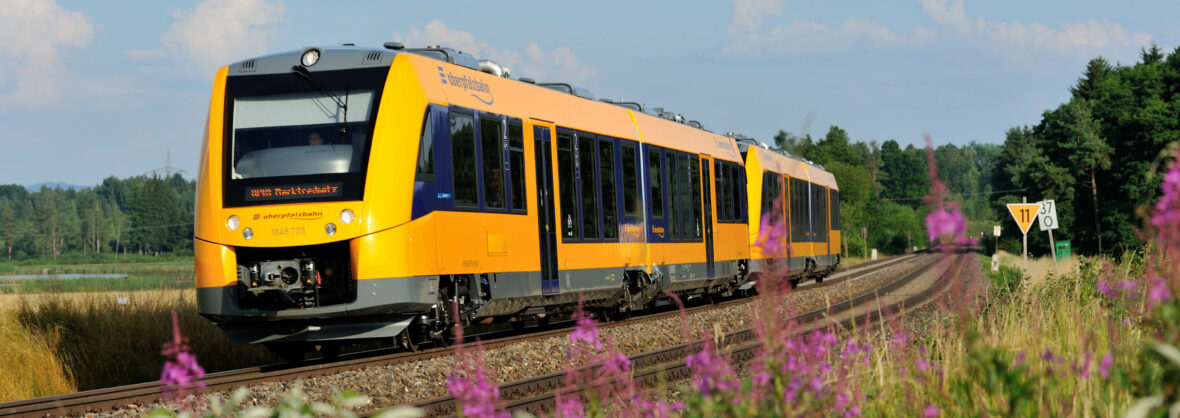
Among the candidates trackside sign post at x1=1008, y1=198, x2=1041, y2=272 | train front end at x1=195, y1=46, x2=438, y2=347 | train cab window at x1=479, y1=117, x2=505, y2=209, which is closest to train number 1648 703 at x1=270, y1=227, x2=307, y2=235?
train front end at x1=195, y1=46, x2=438, y2=347

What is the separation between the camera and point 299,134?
1129 centimetres

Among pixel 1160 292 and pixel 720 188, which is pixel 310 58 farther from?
pixel 720 188

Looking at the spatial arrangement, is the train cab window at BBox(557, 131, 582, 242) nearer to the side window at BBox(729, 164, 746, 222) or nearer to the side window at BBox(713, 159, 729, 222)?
the side window at BBox(713, 159, 729, 222)

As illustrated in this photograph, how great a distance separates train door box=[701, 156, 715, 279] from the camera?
66.4 ft

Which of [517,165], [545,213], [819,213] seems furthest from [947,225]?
[819,213]

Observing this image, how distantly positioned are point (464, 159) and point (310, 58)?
1836 millimetres

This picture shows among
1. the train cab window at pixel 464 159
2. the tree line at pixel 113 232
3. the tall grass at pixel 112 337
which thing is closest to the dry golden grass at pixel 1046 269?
the train cab window at pixel 464 159

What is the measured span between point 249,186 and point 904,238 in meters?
110

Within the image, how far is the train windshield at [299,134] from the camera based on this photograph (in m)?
11.1

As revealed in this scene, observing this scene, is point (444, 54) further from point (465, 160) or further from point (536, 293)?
point (536, 293)

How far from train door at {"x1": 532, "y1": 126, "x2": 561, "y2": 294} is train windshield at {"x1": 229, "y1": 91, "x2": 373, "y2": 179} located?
311cm

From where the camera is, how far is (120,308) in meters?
14.4

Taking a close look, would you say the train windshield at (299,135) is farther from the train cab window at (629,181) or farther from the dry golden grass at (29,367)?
the train cab window at (629,181)

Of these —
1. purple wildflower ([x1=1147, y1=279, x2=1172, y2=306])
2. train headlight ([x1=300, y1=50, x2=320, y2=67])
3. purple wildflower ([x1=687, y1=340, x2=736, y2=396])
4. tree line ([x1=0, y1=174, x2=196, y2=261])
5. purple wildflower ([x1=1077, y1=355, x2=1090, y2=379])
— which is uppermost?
tree line ([x1=0, y1=174, x2=196, y2=261])
